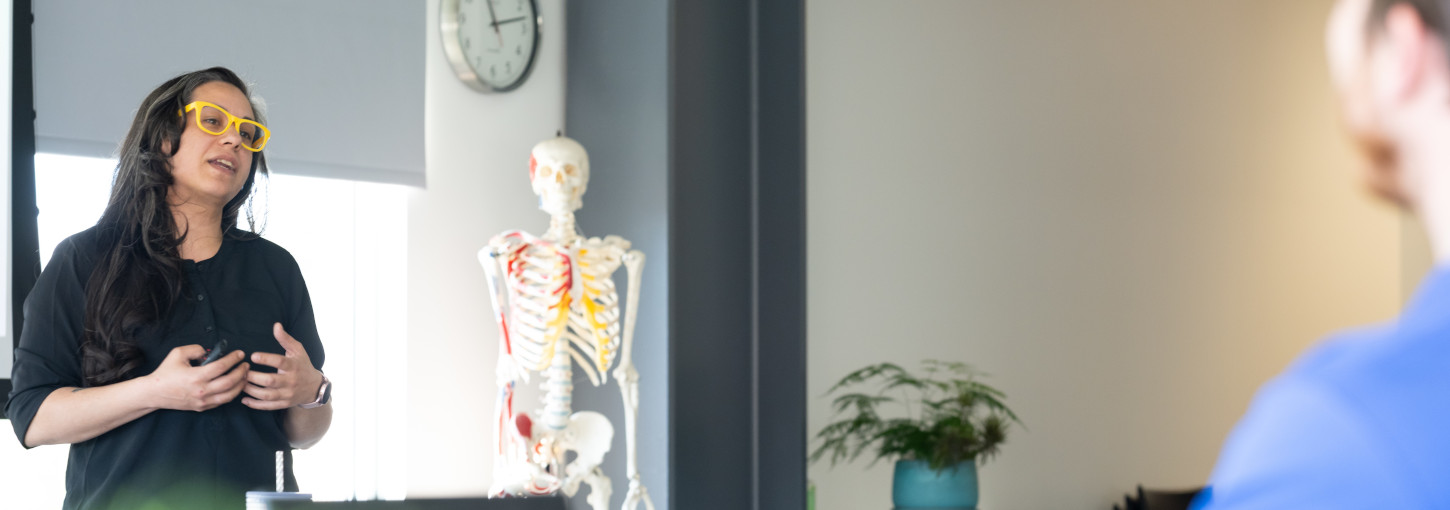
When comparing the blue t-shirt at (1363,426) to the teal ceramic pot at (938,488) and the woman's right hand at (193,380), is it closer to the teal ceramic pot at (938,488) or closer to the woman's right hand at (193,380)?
the woman's right hand at (193,380)

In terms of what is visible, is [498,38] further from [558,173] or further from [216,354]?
[216,354]

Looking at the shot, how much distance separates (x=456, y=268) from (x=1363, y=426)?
10.5ft

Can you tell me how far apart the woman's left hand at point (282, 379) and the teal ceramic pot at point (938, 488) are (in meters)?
2.51

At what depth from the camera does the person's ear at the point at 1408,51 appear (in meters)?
0.49

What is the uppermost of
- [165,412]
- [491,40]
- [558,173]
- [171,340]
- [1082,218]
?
[491,40]

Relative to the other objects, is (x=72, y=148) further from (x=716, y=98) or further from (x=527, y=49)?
(x=716, y=98)

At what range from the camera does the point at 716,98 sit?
3.56 m

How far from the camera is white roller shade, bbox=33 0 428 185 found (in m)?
2.57

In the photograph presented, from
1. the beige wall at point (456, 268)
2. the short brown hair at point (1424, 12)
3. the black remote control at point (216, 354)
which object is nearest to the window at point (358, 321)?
the beige wall at point (456, 268)

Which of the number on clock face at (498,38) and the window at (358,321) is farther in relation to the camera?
the number on clock face at (498,38)

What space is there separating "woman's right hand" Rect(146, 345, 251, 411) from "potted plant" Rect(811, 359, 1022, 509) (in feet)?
8.34

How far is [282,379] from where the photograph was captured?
1.82 metres

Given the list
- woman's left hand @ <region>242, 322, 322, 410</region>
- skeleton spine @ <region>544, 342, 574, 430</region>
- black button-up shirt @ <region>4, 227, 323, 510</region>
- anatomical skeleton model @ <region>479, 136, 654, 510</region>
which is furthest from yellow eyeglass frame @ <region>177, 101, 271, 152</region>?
skeleton spine @ <region>544, 342, 574, 430</region>

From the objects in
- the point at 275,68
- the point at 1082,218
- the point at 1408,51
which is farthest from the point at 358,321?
the point at 1082,218
